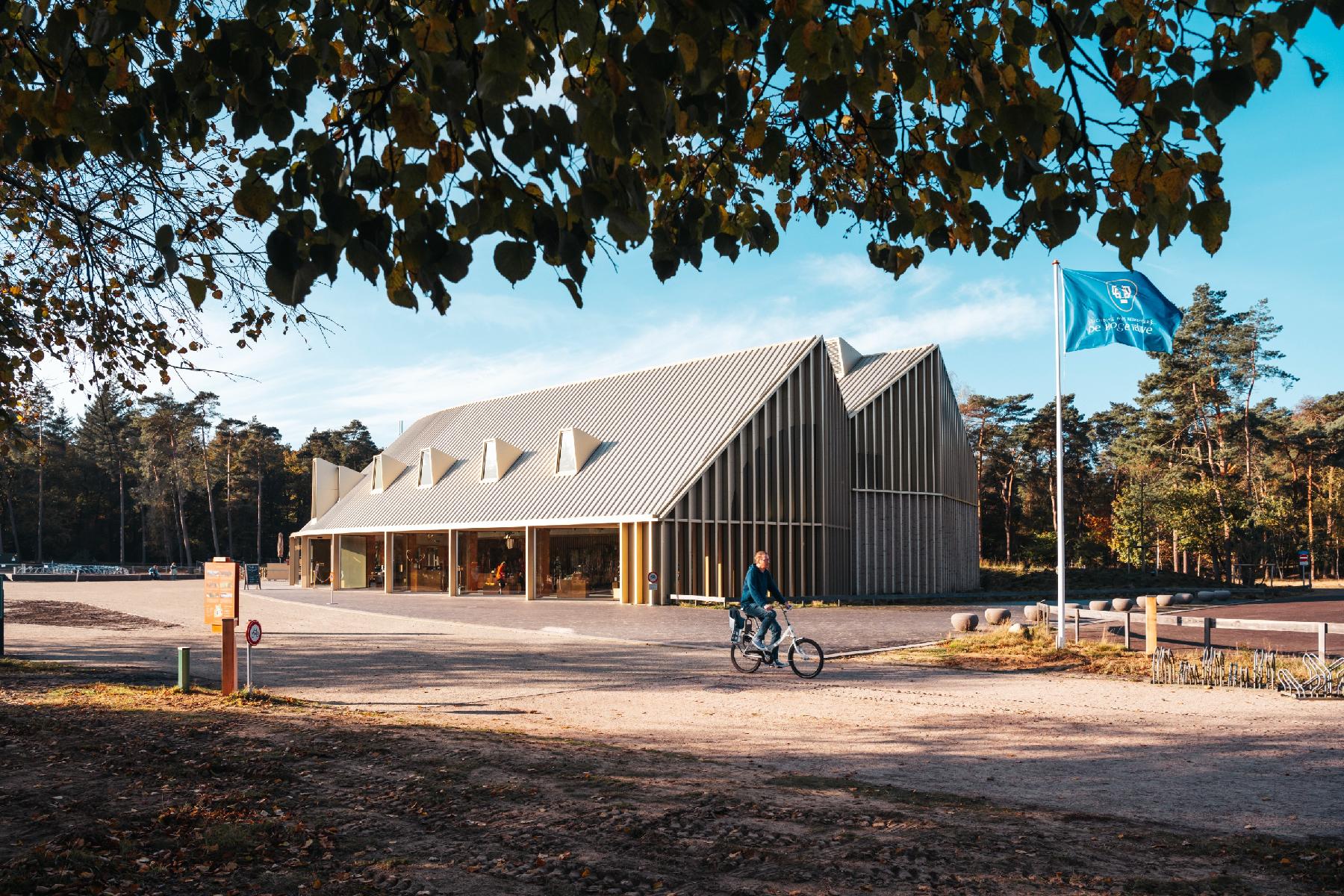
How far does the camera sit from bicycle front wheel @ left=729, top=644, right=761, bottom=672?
48.3 feet

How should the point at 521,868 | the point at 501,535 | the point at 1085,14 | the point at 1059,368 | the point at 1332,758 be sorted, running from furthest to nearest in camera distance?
the point at 501,535 → the point at 1059,368 → the point at 1332,758 → the point at 521,868 → the point at 1085,14

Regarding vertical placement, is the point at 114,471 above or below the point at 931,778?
above

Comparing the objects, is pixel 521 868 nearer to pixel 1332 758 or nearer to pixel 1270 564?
pixel 1332 758

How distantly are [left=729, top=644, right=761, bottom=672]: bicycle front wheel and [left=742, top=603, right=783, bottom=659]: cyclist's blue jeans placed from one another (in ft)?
0.91

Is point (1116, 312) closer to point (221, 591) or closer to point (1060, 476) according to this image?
point (1060, 476)

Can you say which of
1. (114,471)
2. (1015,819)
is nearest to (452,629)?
(1015,819)

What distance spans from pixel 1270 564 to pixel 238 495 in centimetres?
7582

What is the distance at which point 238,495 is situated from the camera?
273ft

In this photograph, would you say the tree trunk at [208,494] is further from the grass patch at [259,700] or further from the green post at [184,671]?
the grass patch at [259,700]

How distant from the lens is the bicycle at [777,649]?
1421 cm

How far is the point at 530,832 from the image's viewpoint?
5.83m

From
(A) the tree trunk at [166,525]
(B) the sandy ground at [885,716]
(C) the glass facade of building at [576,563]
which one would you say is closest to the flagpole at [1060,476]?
(B) the sandy ground at [885,716]

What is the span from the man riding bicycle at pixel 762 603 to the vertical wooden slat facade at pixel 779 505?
16.4 metres

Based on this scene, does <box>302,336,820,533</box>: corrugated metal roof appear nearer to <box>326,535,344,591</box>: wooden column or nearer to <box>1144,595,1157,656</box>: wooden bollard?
<box>326,535,344,591</box>: wooden column
